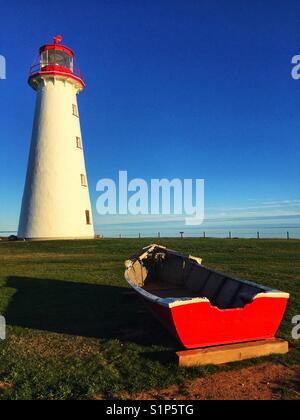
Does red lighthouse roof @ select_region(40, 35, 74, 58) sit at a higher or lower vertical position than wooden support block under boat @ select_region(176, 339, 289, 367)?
higher

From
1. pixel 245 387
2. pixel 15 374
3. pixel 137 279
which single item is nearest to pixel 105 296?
pixel 137 279

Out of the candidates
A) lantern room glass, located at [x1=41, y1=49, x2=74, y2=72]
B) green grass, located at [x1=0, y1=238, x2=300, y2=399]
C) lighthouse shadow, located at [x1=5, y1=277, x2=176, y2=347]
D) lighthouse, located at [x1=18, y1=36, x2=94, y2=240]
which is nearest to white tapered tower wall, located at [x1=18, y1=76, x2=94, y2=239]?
lighthouse, located at [x1=18, y1=36, x2=94, y2=240]

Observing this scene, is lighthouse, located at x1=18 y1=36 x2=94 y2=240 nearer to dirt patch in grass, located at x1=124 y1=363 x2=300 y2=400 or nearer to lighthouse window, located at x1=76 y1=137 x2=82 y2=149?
lighthouse window, located at x1=76 y1=137 x2=82 y2=149

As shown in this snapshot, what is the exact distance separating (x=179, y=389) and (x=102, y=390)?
1.13 meters

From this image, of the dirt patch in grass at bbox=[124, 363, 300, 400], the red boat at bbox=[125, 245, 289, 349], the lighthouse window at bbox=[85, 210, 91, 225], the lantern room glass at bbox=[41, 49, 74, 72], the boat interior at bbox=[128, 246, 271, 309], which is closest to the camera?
the dirt patch in grass at bbox=[124, 363, 300, 400]

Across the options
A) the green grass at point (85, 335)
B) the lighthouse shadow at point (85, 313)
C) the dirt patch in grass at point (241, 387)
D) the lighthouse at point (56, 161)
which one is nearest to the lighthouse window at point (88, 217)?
the lighthouse at point (56, 161)

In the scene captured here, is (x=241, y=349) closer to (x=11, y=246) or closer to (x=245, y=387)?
(x=245, y=387)

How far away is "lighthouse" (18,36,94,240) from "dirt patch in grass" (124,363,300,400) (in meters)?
24.6

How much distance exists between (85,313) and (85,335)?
167 cm

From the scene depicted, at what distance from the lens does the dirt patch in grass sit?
16.0ft

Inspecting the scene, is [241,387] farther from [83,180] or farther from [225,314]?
[83,180]

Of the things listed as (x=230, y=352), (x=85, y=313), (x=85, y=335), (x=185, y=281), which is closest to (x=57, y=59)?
(x=185, y=281)

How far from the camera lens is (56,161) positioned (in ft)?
95.2

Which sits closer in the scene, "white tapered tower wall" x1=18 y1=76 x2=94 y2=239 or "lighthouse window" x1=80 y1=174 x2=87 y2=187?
"white tapered tower wall" x1=18 y1=76 x2=94 y2=239
